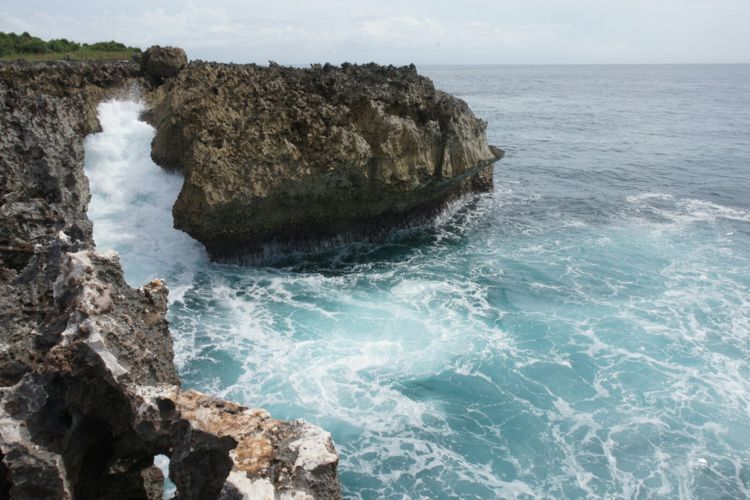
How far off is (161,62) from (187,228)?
68.9 ft

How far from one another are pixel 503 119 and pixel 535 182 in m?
30.2

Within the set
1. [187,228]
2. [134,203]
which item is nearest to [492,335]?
[187,228]

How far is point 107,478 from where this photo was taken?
27.3ft

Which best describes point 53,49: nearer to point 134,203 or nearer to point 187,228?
point 134,203

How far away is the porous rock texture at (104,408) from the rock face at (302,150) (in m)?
11.1

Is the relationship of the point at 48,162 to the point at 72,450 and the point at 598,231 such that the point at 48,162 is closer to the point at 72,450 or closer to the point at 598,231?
the point at 72,450

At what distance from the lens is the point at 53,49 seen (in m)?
46.3

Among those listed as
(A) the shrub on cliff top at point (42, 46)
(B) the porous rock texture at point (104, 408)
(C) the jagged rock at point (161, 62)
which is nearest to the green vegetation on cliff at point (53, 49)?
(A) the shrub on cliff top at point (42, 46)

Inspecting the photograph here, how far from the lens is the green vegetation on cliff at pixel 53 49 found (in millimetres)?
41969

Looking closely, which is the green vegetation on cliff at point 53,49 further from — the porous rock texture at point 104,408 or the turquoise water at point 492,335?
the porous rock texture at point 104,408

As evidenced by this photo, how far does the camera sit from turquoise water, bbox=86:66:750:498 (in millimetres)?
13305

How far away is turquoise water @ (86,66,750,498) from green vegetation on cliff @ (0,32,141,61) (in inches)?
581

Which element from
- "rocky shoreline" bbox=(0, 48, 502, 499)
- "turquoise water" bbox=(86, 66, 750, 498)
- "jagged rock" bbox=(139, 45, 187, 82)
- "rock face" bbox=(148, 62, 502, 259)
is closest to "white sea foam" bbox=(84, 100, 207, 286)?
"turquoise water" bbox=(86, 66, 750, 498)

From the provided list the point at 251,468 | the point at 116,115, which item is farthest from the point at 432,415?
the point at 116,115
